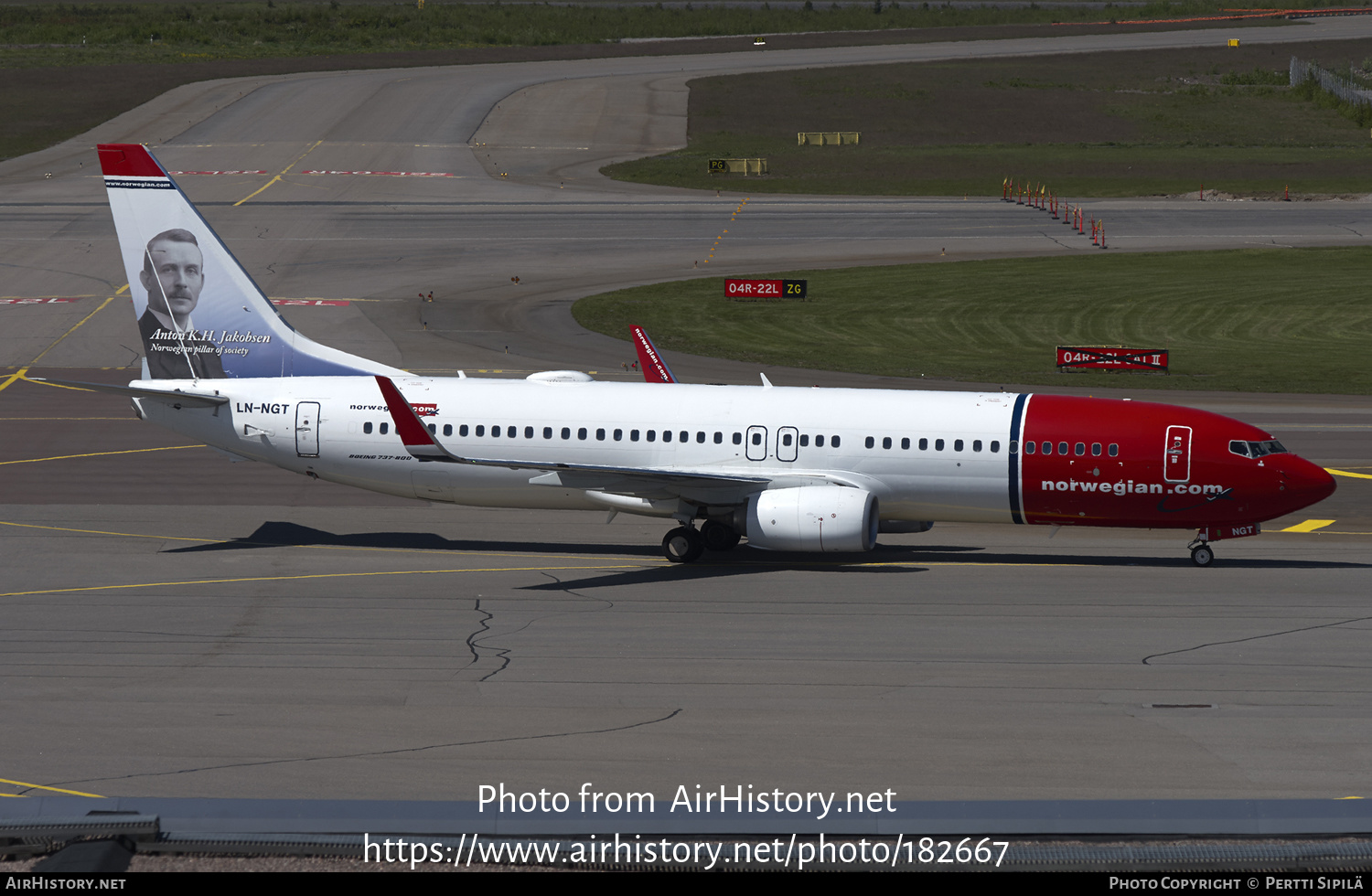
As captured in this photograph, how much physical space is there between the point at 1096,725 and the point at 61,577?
2327cm

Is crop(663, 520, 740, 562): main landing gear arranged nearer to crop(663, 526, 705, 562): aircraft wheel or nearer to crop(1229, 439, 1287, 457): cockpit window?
crop(663, 526, 705, 562): aircraft wheel

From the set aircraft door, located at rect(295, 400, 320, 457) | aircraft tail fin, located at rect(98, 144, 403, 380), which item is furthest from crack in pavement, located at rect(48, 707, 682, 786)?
aircraft tail fin, located at rect(98, 144, 403, 380)

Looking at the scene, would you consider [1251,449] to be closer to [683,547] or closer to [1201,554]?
[1201,554]

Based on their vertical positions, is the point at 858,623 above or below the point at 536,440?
below

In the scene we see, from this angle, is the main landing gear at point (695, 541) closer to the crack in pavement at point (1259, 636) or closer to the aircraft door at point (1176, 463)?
the aircraft door at point (1176, 463)

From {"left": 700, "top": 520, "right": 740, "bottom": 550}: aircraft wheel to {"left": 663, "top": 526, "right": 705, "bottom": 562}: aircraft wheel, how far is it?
0.22 meters

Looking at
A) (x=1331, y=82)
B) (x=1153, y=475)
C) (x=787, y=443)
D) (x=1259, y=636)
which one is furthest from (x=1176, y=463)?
(x=1331, y=82)

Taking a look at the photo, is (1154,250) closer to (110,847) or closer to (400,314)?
(400,314)

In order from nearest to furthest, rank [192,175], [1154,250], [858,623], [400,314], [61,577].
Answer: [858,623], [61,577], [400,314], [1154,250], [192,175]

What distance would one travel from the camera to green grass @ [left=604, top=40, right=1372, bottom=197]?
104875 millimetres

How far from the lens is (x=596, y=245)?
84.1m
